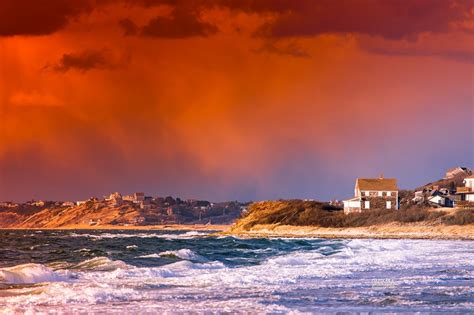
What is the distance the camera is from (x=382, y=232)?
8731cm

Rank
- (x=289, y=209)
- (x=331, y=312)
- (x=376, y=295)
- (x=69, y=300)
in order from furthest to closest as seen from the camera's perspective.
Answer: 1. (x=289, y=209)
2. (x=376, y=295)
3. (x=69, y=300)
4. (x=331, y=312)

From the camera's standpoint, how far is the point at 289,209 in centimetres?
10612

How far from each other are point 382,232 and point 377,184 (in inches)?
633

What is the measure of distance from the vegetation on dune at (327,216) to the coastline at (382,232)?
123cm

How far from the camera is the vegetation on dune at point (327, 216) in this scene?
87500mm

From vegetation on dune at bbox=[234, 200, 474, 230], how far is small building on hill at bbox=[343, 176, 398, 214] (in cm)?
214

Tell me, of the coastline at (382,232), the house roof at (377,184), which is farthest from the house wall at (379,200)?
the coastline at (382,232)

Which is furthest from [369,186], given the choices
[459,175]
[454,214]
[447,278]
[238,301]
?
[238,301]

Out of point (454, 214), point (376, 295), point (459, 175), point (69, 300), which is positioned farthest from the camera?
point (459, 175)

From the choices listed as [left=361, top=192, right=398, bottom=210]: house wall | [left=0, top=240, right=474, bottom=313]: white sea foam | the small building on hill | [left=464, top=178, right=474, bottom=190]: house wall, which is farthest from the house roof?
[left=0, top=240, right=474, bottom=313]: white sea foam

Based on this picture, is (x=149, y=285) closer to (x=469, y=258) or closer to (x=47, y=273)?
(x=47, y=273)

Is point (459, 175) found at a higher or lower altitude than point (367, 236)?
higher

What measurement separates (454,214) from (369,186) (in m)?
17.3

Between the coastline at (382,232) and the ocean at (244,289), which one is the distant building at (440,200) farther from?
the ocean at (244,289)
